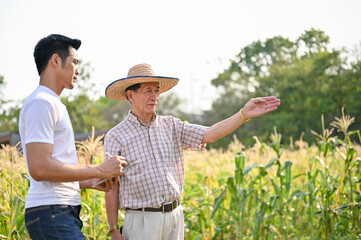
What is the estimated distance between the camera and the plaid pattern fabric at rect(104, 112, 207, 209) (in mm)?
2988

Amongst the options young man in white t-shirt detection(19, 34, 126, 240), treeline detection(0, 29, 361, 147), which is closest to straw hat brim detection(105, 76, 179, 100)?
young man in white t-shirt detection(19, 34, 126, 240)

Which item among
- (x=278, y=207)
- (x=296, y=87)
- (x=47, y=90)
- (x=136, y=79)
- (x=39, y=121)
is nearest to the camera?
(x=39, y=121)

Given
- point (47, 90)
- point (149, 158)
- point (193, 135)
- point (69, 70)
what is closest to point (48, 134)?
point (47, 90)

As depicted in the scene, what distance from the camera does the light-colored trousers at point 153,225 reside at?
299 centimetres

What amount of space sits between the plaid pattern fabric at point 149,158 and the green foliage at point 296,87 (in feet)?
66.4

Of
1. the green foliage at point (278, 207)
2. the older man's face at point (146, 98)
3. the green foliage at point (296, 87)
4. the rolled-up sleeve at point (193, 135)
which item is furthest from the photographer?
the green foliage at point (296, 87)

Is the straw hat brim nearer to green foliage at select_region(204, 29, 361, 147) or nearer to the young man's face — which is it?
the young man's face

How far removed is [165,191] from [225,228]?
108 inches

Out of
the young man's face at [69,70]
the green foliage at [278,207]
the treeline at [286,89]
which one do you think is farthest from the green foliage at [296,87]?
the young man's face at [69,70]

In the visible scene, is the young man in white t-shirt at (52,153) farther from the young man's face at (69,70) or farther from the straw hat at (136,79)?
the straw hat at (136,79)

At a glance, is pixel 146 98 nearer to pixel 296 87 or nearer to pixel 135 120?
pixel 135 120

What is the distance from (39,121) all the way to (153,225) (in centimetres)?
124

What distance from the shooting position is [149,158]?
3031mm

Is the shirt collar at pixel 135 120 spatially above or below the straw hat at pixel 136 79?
below
